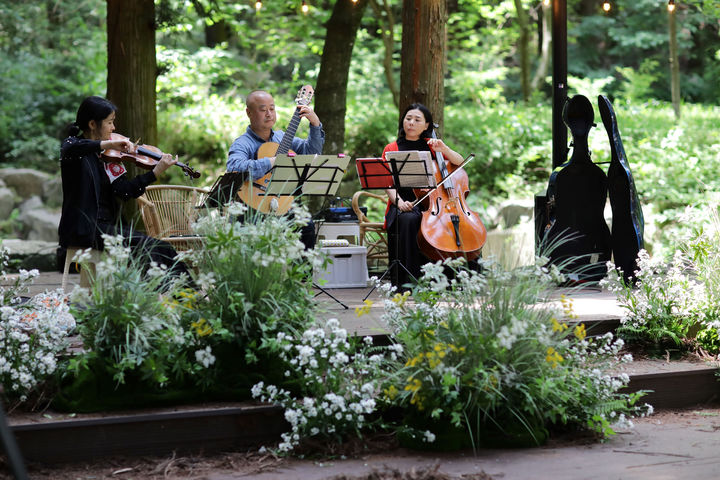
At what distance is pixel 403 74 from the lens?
296 inches

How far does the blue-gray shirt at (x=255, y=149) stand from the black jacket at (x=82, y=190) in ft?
3.46

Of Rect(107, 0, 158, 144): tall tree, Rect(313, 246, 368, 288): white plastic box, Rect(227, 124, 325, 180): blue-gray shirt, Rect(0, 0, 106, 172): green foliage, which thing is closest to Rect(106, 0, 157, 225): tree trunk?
Rect(107, 0, 158, 144): tall tree

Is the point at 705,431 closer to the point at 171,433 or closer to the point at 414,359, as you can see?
the point at 414,359

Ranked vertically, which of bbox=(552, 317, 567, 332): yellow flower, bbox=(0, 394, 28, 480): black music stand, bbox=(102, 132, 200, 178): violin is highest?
bbox=(102, 132, 200, 178): violin

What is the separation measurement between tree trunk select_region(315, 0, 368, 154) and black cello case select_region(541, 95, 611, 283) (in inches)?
129

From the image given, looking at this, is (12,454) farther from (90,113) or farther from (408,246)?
(408,246)

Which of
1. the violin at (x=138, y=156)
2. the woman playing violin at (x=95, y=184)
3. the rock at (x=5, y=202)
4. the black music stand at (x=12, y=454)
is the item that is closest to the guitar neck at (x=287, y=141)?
the violin at (x=138, y=156)

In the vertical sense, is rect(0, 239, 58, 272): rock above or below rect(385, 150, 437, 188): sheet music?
below

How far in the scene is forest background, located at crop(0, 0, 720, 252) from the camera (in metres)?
11.6

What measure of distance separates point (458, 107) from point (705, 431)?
10794mm

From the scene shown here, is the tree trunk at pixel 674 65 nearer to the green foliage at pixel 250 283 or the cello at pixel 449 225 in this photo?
the cello at pixel 449 225

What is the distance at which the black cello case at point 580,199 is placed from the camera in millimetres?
6875

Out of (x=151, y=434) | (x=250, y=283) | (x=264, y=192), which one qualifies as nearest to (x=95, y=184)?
(x=264, y=192)

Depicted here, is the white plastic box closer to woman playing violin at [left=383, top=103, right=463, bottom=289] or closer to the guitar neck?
woman playing violin at [left=383, top=103, right=463, bottom=289]
